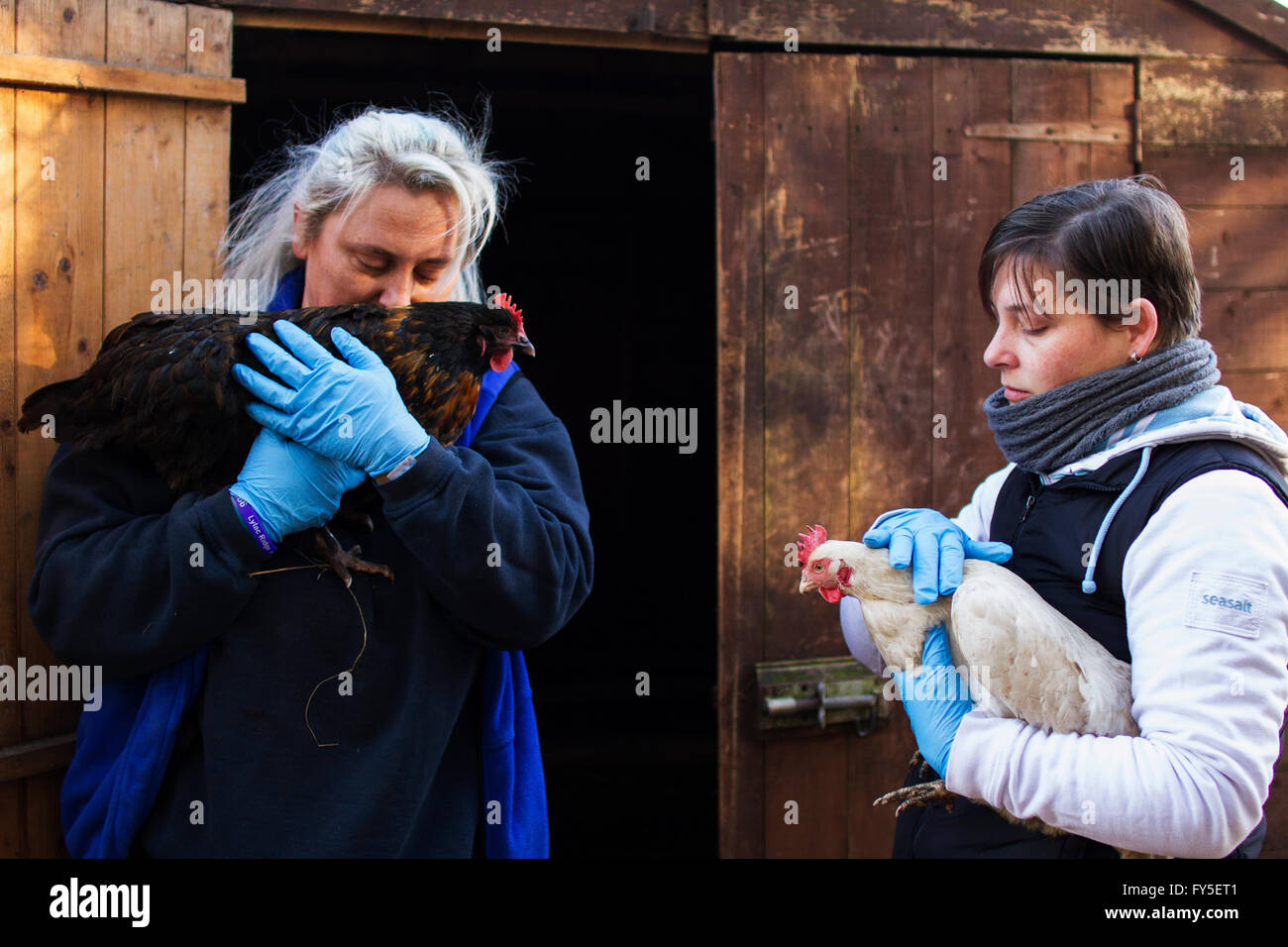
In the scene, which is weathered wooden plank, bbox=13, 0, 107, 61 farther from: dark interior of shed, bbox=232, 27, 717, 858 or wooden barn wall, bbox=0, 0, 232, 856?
dark interior of shed, bbox=232, 27, 717, 858

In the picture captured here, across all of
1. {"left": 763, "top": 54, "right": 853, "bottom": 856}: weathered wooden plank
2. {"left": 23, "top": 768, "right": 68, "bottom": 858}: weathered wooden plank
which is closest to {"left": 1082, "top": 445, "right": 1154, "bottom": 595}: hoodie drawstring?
{"left": 763, "top": 54, "right": 853, "bottom": 856}: weathered wooden plank

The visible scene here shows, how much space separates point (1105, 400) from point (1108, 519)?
219 mm

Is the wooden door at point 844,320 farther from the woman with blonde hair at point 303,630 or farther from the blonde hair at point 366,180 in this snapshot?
the woman with blonde hair at point 303,630

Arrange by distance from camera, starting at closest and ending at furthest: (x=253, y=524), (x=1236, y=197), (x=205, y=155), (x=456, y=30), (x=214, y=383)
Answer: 1. (x=253, y=524)
2. (x=214, y=383)
3. (x=205, y=155)
4. (x=456, y=30)
5. (x=1236, y=197)

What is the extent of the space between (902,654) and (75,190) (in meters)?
2.50

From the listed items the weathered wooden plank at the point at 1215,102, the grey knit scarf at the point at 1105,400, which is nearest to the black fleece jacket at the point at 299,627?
the grey knit scarf at the point at 1105,400

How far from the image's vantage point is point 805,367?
3.20m

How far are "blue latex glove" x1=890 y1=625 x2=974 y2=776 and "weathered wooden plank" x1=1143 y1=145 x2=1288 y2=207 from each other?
2.61 m

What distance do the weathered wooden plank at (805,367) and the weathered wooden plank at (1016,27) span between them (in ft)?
0.43

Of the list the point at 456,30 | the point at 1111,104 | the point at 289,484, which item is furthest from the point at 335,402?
the point at 1111,104

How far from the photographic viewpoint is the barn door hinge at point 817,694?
10.3ft

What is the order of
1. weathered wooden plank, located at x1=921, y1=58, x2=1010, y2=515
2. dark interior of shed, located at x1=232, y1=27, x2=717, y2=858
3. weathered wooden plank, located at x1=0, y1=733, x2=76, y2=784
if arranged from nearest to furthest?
weathered wooden plank, located at x1=0, y1=733, x2=76, y2=784
weathered wooden plank, located at x1=921, y1=58, x2=1010, y2=515
dark interior of shed, located at x1=232, y1=27, x2=717, y2=858

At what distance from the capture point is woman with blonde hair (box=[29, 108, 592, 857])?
1.67m

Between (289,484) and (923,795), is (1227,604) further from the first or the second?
(289,484)
